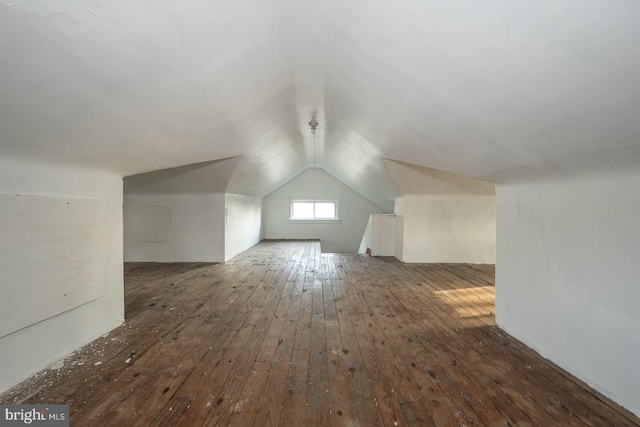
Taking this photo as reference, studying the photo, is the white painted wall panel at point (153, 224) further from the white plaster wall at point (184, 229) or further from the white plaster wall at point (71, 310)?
the white plaster wall at point (71, 310)

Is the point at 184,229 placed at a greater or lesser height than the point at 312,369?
greater

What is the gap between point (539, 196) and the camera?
2193 millimetres

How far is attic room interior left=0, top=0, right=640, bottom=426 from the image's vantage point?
1131mm

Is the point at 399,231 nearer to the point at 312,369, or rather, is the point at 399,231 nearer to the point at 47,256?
the point at 312,369

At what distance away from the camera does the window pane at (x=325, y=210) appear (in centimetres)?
916

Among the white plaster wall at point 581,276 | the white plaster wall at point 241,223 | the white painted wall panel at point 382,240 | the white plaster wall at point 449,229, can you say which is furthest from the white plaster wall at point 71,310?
the white painted wall panel at point 382,240

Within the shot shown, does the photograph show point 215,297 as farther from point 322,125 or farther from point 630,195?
point 630,195

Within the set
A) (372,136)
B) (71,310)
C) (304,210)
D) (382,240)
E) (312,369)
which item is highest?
(372,136)

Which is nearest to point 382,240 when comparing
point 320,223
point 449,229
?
point 449,229

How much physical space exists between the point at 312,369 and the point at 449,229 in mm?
4535

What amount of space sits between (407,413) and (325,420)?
1.47 ft

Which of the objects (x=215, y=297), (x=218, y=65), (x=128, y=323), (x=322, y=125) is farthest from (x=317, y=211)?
(x=218, y=65)

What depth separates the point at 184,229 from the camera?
5391 mm

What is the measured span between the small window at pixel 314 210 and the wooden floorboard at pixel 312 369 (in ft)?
18.4
